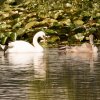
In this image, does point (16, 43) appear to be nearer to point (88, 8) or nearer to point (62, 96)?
point (88, 8)

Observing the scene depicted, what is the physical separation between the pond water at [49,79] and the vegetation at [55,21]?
6.13 meters

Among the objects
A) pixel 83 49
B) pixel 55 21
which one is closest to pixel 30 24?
pixel 55 21

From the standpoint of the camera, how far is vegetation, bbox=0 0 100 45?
2645cm

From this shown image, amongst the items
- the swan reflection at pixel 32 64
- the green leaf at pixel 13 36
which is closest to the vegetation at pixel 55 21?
the green leaf at pixel 13 36

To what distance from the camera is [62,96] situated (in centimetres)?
1203

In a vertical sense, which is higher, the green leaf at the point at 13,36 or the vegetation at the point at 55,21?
the vegetation at the point at 55,21

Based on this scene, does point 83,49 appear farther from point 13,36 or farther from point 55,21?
point 55,21

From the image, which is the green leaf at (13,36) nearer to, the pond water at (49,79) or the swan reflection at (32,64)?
the swan reflection at (32,64)

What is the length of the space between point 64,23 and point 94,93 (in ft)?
52.6

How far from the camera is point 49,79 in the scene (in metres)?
14.5

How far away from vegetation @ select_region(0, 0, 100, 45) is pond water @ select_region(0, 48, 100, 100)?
20.1 ft

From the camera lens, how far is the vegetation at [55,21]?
26453 millimetres

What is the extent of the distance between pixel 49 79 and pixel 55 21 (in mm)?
13946

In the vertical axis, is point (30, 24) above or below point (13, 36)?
above
